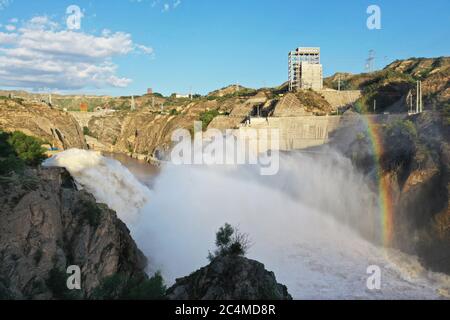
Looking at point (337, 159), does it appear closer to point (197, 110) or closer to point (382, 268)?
point (382, 268)

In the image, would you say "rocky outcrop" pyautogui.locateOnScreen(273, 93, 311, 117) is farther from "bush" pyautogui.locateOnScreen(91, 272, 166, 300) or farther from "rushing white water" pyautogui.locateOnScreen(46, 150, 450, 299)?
"bush" pyautogui.locateOnScreen(91, 272, 166, 300)

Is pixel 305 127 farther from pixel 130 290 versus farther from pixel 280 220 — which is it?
pixel 130 290

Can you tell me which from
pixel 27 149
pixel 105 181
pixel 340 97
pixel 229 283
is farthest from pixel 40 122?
pixel 229 283

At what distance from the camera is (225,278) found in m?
14.7

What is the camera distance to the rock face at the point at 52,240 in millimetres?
17375

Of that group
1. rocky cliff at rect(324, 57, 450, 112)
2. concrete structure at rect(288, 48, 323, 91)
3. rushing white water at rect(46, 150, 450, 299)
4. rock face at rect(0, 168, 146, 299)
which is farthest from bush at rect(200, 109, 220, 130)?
rock face at rect(0, 168, 146, 299)

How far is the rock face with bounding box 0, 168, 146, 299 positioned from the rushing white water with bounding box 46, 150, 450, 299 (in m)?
7.28

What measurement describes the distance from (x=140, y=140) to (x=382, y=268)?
108 metres

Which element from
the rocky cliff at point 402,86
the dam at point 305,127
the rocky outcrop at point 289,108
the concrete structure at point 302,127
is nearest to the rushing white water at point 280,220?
the dam at point 305,127

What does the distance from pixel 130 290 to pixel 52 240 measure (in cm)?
810

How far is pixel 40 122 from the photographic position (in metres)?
82.3

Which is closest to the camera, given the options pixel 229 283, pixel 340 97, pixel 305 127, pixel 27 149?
pixel 229 283

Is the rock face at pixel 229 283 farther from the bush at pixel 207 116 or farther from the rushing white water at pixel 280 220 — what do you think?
the bush at pixel 207 116
